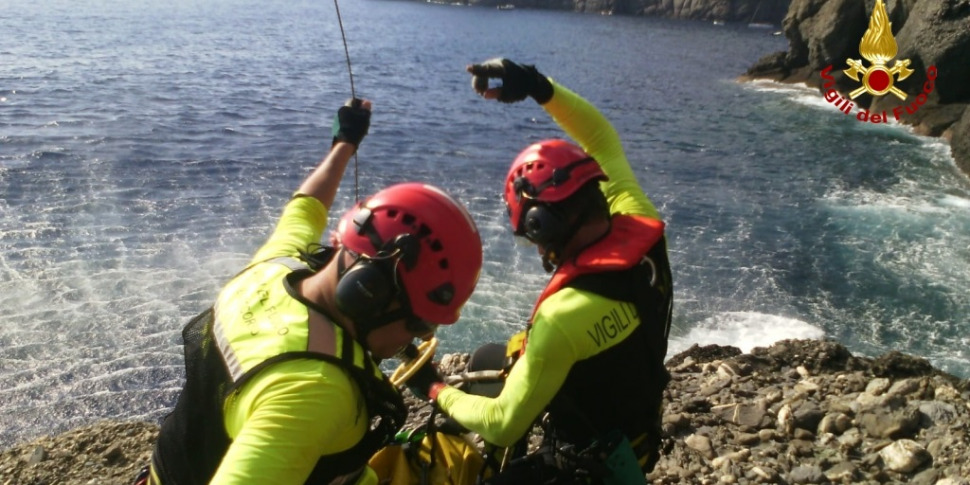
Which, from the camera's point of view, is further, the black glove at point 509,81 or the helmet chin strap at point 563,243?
the black glove at point 509,81

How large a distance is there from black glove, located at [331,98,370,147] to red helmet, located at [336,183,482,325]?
1.16m

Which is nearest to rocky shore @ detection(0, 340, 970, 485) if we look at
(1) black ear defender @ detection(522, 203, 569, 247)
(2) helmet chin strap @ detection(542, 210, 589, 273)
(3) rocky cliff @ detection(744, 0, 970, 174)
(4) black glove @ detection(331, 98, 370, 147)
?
(2) helmet chin strap @ detection(542, 210, 589, 273)

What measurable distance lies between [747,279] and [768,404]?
710 cm

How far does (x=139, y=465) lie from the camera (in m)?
6.09

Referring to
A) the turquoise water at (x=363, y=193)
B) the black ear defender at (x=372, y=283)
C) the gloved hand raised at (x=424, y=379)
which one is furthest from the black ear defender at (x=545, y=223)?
the turquoise water at (x=363, y=193)

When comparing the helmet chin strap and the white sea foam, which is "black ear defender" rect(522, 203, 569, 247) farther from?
the white sea foam

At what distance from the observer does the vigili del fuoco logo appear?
88.6ft

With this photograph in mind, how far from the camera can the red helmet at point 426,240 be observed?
235 centimetres

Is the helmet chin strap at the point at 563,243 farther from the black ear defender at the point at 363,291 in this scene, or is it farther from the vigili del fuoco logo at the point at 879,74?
the vigili del fuoco logo at the point at 879,74

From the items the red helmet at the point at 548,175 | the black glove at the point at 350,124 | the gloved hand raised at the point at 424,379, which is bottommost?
the gloved hand raised at the point at 424,379

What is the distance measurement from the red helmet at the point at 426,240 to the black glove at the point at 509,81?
1.68 meters

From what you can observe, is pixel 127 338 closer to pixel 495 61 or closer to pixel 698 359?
pixel 698 359

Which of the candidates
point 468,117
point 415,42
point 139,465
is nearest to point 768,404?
point 139,465

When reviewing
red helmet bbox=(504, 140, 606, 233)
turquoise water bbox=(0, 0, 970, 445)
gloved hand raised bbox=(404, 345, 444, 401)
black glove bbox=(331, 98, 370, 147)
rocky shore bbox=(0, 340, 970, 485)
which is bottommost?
turquoise water bbox=(0, 0, 970, 445)
